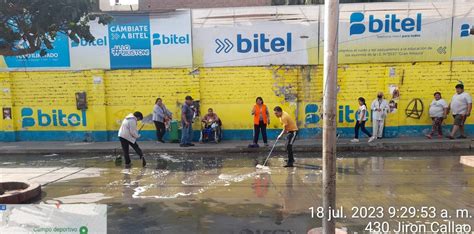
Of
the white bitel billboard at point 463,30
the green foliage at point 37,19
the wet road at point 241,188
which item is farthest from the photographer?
the white bitel billboard at point 463,30

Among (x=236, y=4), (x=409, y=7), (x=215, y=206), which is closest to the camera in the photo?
(x=215, y=206)

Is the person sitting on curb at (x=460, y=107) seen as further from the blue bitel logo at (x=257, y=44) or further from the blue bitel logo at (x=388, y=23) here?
the blue bitel logo at (x=257, y=44)

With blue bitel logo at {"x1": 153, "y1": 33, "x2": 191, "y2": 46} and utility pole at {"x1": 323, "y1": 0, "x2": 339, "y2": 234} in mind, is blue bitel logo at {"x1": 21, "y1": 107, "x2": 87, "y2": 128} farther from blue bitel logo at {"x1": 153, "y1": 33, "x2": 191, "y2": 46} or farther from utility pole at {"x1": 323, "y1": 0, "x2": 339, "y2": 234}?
utility pole at {"x1": 323, "y1": 0, "x2": 339, "y2": 234}

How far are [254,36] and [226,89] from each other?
2.03m

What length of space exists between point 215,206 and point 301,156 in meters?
5.24

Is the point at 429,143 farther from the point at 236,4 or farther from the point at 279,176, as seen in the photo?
the point at 236,4

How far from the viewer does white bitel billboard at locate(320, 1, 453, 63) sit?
12.5 m

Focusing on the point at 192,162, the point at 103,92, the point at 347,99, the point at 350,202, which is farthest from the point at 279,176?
the point at 103,92

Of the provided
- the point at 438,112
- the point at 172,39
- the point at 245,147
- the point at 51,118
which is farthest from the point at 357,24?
the point at 51,118

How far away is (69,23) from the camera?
570 centimetres

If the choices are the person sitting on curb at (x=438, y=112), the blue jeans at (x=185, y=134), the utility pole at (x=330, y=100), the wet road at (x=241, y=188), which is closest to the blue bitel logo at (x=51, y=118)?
the wet road at (x=241, y=188)

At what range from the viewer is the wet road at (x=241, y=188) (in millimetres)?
5387

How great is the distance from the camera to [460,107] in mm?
11797

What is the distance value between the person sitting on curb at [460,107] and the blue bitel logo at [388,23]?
7.99ft
